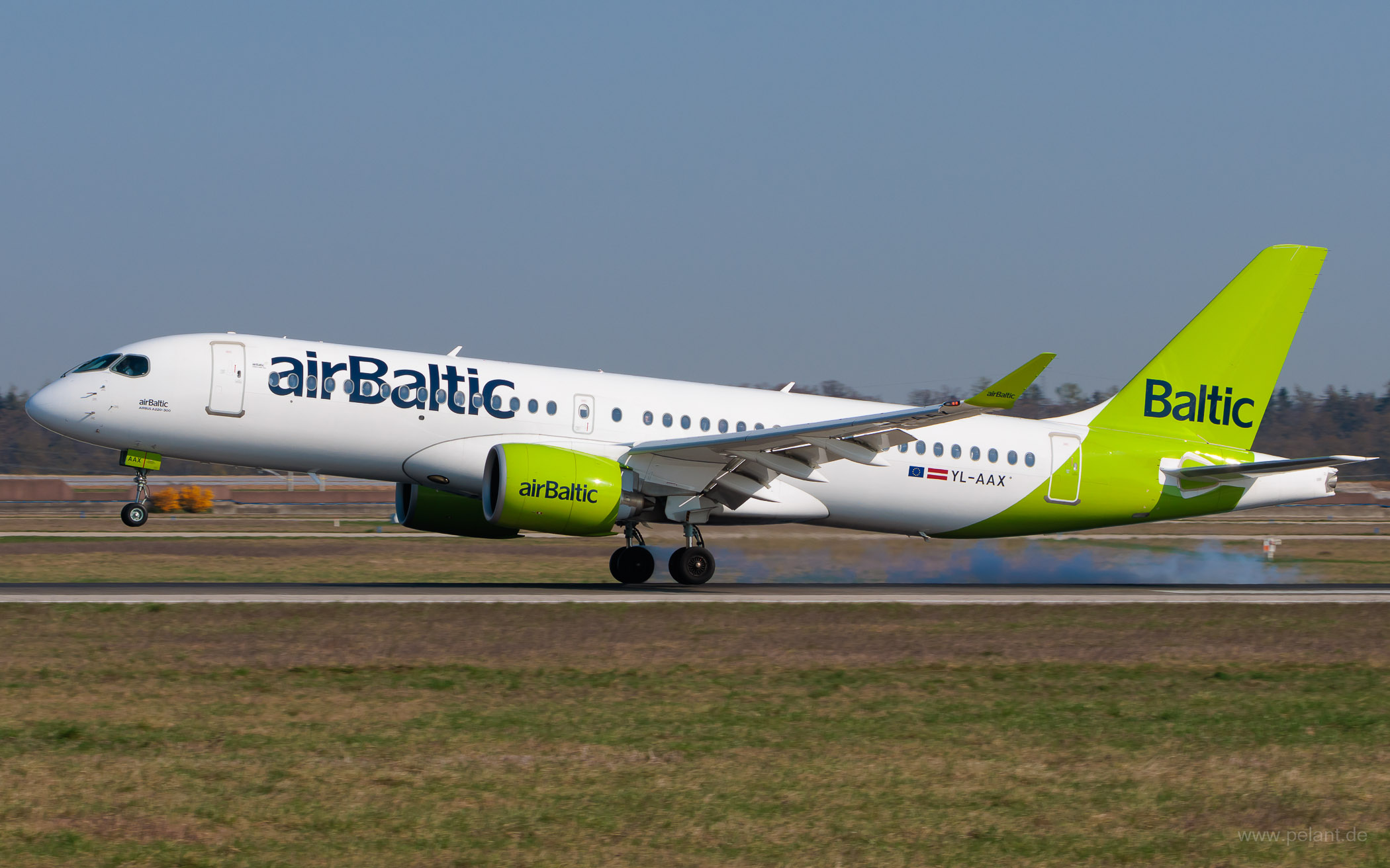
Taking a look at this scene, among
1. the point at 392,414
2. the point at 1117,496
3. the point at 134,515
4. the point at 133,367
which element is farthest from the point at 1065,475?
the point at 133,367

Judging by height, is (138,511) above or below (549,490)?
below

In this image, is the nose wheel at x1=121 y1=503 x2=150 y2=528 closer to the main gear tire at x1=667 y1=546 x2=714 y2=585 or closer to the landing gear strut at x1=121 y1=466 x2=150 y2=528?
the landing gear strut at x1=121 y1=466 x2=150 y2=528

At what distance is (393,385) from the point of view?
78.2 ft

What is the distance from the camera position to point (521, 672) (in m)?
14.9

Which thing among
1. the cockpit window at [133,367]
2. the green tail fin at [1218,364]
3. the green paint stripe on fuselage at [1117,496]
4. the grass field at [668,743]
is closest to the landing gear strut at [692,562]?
the green paint stripe on fuselage at [1117,496]

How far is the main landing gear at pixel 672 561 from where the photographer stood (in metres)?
25.2

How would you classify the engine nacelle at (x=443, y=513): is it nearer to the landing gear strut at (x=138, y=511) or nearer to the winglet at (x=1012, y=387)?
the landing gear strut at (x=138, y=511)

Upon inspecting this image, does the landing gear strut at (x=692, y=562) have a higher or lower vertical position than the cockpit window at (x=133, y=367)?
lower

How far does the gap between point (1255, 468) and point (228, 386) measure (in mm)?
20627

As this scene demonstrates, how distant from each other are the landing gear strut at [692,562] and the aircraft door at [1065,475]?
7906 millimetres

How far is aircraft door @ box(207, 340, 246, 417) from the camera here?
76.3ft

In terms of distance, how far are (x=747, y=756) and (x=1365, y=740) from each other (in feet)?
19.1

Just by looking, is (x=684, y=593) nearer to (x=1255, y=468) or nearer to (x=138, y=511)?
(x=138, y=511)

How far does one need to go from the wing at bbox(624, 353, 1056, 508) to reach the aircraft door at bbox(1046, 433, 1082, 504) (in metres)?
4.20
